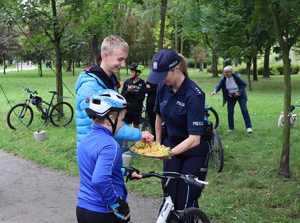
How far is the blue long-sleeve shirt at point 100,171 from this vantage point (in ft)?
11.0

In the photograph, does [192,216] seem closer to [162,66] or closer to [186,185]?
[186,185]

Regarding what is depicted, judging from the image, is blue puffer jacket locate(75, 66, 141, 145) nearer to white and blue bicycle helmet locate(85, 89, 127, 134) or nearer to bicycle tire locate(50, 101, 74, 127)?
white and blue bicycle helmet locate(85, 89, 127, 134)

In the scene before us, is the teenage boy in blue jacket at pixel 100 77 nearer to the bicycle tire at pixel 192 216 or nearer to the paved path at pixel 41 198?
the bicycle tire at pixel 192 216

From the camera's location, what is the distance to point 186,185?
15.5 ft

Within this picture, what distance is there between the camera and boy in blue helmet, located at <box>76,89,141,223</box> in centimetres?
336

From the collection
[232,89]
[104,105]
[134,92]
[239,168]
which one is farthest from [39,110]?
[104,105]

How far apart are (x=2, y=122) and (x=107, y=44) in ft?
40.3

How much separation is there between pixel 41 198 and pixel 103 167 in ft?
15.2

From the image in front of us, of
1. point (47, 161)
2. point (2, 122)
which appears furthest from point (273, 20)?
point (2, 122)

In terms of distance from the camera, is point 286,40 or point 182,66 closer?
point 182,66

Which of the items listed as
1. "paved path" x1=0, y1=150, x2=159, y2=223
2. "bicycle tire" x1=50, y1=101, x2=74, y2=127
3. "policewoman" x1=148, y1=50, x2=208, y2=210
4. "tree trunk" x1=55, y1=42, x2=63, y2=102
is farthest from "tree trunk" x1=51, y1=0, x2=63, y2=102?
"policewoman" x1=148, y1=50, x2=208, y2=210

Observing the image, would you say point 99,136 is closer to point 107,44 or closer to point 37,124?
point 107,44

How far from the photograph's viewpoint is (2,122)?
16.0 metres

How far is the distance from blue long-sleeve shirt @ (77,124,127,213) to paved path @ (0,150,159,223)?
3080 mm
